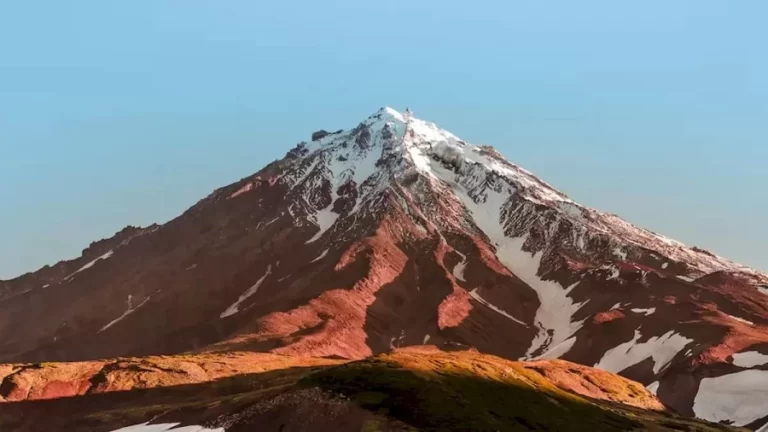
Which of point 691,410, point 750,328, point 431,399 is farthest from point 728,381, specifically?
point 431,399

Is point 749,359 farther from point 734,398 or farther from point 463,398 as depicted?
point 463,398

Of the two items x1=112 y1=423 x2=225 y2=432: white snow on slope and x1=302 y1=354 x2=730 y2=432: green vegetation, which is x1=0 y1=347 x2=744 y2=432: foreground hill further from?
x1=112 y1=423 x2=225 y2=432: white snow on slope

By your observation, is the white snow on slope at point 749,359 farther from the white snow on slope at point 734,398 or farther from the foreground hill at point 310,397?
the foreground hill at point 310,397

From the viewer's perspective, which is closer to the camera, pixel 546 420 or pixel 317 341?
pixel 546 420

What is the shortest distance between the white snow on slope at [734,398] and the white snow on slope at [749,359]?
4.96m

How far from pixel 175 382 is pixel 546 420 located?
6575cm

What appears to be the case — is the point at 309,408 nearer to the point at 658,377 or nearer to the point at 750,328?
the point at 658,377

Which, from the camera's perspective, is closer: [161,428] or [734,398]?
[161,428]

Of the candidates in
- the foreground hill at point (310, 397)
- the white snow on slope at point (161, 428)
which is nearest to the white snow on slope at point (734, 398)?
the foreground hill at point (310, 397)

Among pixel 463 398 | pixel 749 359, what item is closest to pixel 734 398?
pixel 749 359

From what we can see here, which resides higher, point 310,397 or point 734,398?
point 734,398

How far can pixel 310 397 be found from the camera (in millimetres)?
75438

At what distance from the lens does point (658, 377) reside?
181250 mm

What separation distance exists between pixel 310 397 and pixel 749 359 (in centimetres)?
14110
